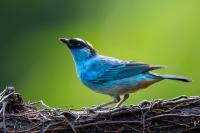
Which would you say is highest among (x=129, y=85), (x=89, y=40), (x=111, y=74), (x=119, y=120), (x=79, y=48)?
(x=89, y=40)

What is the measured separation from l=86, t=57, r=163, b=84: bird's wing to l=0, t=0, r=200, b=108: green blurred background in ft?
24.8

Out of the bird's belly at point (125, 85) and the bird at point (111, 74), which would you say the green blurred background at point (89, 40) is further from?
the bird's belly at point (125, 85)

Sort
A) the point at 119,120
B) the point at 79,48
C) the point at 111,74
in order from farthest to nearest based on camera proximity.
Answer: the point at 79,48, the point at 111,74, the point at 119,120

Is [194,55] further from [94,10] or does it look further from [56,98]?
[94,10]

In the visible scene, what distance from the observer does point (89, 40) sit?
22719mm

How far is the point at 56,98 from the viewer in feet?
72.1

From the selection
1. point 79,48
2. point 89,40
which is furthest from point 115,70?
point 89,40

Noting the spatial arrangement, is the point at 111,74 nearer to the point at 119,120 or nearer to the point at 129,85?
the point at 129,85

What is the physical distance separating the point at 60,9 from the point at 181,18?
474 cm

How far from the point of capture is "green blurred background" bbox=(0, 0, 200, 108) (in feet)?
68.4

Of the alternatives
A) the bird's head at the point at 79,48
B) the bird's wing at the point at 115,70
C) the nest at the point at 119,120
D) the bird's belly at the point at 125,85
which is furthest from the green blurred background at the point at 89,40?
the nest at the point at 119,120

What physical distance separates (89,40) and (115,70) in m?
11.2

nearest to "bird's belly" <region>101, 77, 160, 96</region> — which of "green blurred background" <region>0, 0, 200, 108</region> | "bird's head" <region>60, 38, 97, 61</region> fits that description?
"bird's head" <region>60, 38, 97, 61</region>

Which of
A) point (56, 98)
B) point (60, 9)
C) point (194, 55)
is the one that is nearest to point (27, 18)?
point (60, 9)
